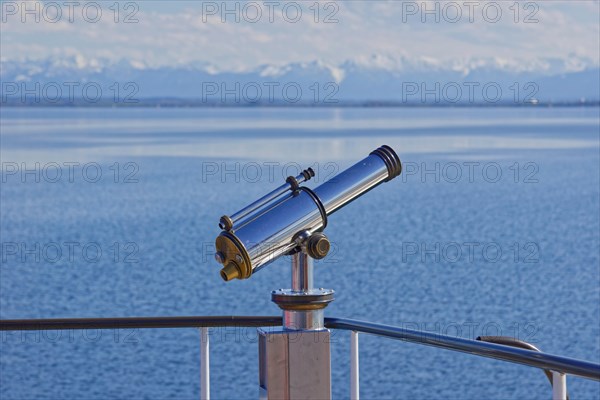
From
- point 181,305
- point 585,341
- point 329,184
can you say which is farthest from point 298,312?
point 181,305

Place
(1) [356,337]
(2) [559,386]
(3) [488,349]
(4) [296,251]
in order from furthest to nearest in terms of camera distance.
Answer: (1) [356,337] < (4) [296,251] < (3) [488,349] < (2) [559,386]

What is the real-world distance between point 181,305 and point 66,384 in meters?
4.32

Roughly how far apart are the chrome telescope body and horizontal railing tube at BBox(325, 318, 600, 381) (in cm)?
36

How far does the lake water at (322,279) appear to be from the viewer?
15305 millimetres

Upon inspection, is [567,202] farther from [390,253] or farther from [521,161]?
[521,161]

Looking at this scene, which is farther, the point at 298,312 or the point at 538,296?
the point at 538,296

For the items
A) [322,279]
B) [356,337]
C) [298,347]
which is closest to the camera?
[298,347]

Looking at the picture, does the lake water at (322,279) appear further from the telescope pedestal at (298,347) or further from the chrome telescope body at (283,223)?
the chrome telescope body at (283,223)

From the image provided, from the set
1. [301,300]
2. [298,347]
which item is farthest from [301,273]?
[298,347]

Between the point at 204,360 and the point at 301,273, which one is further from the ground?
the point at 301,273

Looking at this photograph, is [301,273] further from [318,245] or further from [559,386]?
[559,386]

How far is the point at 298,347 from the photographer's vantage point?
2.72 m

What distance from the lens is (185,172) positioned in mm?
46438

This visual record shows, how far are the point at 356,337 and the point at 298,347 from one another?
339mm
